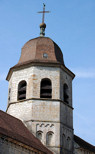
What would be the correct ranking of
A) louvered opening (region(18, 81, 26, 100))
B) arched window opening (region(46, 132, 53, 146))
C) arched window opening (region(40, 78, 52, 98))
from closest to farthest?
arched window opening (region(46, 132, 53, 146)), arched window opening (region(40, 78, 52, 98)), louvered opening (region(18, 81, 26, 100))

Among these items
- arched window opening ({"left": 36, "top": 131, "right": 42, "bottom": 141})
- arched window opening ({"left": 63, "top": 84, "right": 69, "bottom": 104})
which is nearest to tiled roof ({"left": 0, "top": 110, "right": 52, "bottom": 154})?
arched window opening ({"left": 36, "top": 131, "right": 42, "bottom": 141})

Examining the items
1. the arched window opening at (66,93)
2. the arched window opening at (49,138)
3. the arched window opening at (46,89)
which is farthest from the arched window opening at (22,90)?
the arched window opening at (49,138)

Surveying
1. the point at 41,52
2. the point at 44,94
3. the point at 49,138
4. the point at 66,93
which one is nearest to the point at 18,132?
the point at 49,138

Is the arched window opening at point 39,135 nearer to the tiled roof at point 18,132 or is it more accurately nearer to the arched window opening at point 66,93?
the tiled roof at point 18,132

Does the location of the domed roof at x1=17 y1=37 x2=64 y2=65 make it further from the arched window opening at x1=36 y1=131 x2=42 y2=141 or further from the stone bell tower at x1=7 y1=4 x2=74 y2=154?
the arched window opening at x1=36 y1=131 x2=42 y2=141

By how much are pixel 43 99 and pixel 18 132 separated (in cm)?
362

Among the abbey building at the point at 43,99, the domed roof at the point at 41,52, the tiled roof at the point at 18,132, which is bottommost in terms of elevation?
the tiled roof at the point at 18,132

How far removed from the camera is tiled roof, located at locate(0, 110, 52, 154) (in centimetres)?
1443

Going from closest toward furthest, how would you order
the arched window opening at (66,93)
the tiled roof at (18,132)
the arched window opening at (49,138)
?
the tiled roof at (18,132) < the arched window opening at (49,138) < the arched window opening at (66,93)

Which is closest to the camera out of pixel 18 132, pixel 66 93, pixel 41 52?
pixel 18 132

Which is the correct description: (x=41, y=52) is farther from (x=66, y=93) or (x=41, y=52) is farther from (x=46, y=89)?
(x=66, y=93)

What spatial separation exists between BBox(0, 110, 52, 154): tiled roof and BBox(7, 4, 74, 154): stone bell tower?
631 millimetres

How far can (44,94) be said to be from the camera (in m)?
19.2

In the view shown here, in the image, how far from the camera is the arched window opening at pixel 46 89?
63.3ft
